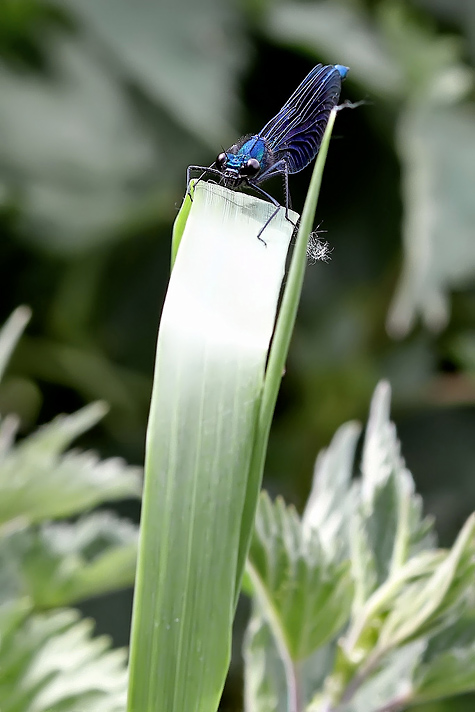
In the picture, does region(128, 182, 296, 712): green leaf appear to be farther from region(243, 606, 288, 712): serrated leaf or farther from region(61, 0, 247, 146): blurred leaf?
region(61, 0, 247, 146): blurred leaf

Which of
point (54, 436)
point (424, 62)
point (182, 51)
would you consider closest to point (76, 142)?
point (182, 51)

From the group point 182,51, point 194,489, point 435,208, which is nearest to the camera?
point 194,489

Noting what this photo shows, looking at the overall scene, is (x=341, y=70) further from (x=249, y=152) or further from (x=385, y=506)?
(x=385, y=506)

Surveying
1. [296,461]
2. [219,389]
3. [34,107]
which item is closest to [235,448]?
[219,389]

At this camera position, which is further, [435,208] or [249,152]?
[435,208]

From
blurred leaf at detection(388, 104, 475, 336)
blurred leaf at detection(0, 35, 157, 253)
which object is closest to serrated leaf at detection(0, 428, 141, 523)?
blurred leaf at detection(388, 104, 475, 336)

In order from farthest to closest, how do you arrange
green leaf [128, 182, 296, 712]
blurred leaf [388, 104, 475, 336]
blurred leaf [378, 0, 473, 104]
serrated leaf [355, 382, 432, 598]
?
blurred leaf [378, 0, 473, 104] < blurred leaf [388, 104, 475, 336] < serrated leaf [355, 382, 432, 598] < green leaf [128, 182, 296, 712]

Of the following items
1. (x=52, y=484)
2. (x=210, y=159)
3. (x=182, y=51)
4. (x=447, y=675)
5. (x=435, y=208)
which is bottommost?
(x=447, y=675)
